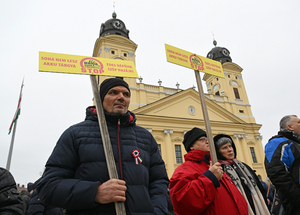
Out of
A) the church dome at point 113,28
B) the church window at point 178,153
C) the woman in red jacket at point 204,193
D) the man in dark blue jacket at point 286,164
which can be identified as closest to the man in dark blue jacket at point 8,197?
the woman in red jacket at point 204,193

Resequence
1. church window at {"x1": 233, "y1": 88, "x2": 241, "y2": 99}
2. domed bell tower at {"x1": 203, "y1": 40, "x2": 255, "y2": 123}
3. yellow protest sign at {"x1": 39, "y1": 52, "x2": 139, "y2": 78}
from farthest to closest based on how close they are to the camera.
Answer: church window at {"x1": 233, "y1": 88, "x2": 241, "y2": 99}
domed bell tower at {"x1": 203, "y1": 40, "x2": 255, "y2": 123}
yellow protest sign at {"x1": 39, "y1": 52, "x2": 139, "y2": 78}

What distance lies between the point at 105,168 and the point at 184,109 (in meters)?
21.8

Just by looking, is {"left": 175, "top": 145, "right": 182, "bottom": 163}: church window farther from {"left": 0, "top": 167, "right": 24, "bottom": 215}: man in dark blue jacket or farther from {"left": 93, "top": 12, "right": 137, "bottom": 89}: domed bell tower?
{"left": 0, "top": 167, "right": 24, "bottom": 215}: man in dark blue jacket

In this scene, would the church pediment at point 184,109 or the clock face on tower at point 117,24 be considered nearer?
the church pediment at point 184,109

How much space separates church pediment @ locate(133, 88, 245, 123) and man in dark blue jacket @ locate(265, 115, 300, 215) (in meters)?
17.3

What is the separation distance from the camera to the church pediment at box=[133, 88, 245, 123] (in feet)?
70.4

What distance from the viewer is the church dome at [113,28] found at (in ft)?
84.0

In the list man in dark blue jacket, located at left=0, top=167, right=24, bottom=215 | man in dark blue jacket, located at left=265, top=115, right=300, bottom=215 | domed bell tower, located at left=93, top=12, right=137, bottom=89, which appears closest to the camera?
man in dark blue jacket, located at left=0, top=167, right=24, bottom=215

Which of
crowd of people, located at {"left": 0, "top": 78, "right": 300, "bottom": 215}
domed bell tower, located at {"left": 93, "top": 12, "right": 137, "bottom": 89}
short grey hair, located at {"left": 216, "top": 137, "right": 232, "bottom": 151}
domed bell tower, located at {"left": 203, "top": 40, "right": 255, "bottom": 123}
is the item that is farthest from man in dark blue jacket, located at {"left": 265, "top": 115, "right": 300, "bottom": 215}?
domed bell tower, located at {"left": 203, "top": 40, "right": 255, "bottom": 123}

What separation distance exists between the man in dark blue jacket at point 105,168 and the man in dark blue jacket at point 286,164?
1.78 m

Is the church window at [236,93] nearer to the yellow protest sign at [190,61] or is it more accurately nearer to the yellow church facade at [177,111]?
the yellow church facade at [177,111]

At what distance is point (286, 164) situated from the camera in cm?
297

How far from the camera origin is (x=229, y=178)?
9.44ft

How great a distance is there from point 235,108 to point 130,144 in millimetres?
27815
